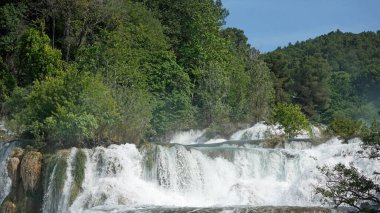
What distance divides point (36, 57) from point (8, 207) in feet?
47.5

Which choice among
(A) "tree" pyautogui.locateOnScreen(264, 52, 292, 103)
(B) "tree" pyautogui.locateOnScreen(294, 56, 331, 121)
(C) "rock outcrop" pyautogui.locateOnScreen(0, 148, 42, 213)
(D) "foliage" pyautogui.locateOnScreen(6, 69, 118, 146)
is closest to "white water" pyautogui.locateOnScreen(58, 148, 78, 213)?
(C) "rock outcrop" pyautogui.locateOnScreen(0, 148, 42, 213)

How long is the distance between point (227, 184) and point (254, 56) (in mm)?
37879

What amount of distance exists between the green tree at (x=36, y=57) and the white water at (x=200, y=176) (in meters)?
12.9

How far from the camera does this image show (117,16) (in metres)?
38.0

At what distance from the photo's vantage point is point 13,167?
22172 mm

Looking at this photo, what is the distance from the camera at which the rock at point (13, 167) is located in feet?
72.5

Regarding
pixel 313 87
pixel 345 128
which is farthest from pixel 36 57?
pixel 313 87

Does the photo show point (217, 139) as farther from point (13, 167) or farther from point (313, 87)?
point (313, 87)

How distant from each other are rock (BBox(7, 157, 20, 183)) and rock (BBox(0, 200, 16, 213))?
2.93ft

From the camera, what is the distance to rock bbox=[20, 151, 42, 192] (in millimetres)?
21734

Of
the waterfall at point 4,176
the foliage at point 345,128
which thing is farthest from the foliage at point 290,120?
the waterfall at point 4,176

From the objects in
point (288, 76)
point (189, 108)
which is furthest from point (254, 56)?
point (189, 108)

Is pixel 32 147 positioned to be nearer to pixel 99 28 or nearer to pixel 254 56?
pixel 99 28

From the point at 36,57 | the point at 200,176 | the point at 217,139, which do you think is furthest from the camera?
the point at 217,139
